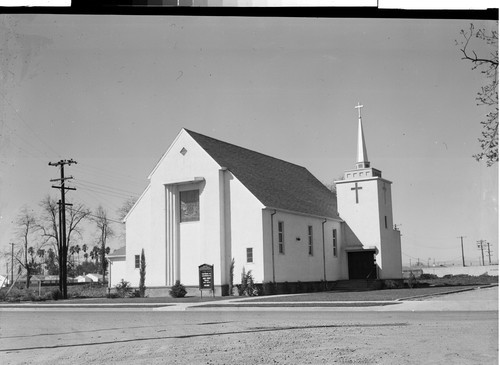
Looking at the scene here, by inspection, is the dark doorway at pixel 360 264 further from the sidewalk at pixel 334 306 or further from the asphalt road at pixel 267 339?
the asphalt road at pixel 267 339

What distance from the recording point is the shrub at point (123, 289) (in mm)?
33281

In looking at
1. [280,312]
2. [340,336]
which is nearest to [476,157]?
[340,336]

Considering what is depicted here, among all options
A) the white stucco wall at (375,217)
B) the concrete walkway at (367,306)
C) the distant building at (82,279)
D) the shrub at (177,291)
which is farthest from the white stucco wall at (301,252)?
the distant building at (82,279)

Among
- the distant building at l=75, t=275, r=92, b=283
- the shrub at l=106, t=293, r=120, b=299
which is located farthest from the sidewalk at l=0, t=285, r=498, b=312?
the shrub at l=106, t=293, r=120, b=299

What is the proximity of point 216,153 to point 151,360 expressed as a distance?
23677 mm

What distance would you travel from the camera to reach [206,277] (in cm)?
3122

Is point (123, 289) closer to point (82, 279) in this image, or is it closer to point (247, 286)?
point (82, 279)

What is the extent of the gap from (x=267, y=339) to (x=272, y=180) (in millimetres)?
24127

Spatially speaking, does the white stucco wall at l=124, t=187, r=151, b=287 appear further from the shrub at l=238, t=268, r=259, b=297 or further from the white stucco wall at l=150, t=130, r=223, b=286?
the shrub at l=238, t=268, r=259, b=297

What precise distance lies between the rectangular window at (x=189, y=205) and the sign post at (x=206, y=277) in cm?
313

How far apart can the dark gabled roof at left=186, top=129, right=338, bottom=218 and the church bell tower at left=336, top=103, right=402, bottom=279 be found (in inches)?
58.9

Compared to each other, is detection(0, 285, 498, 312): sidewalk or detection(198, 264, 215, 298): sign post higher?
detection(198, 264, 215, 298): sign post

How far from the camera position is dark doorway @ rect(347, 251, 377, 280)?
124ft

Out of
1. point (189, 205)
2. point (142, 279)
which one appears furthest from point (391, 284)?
point (142, 279)
